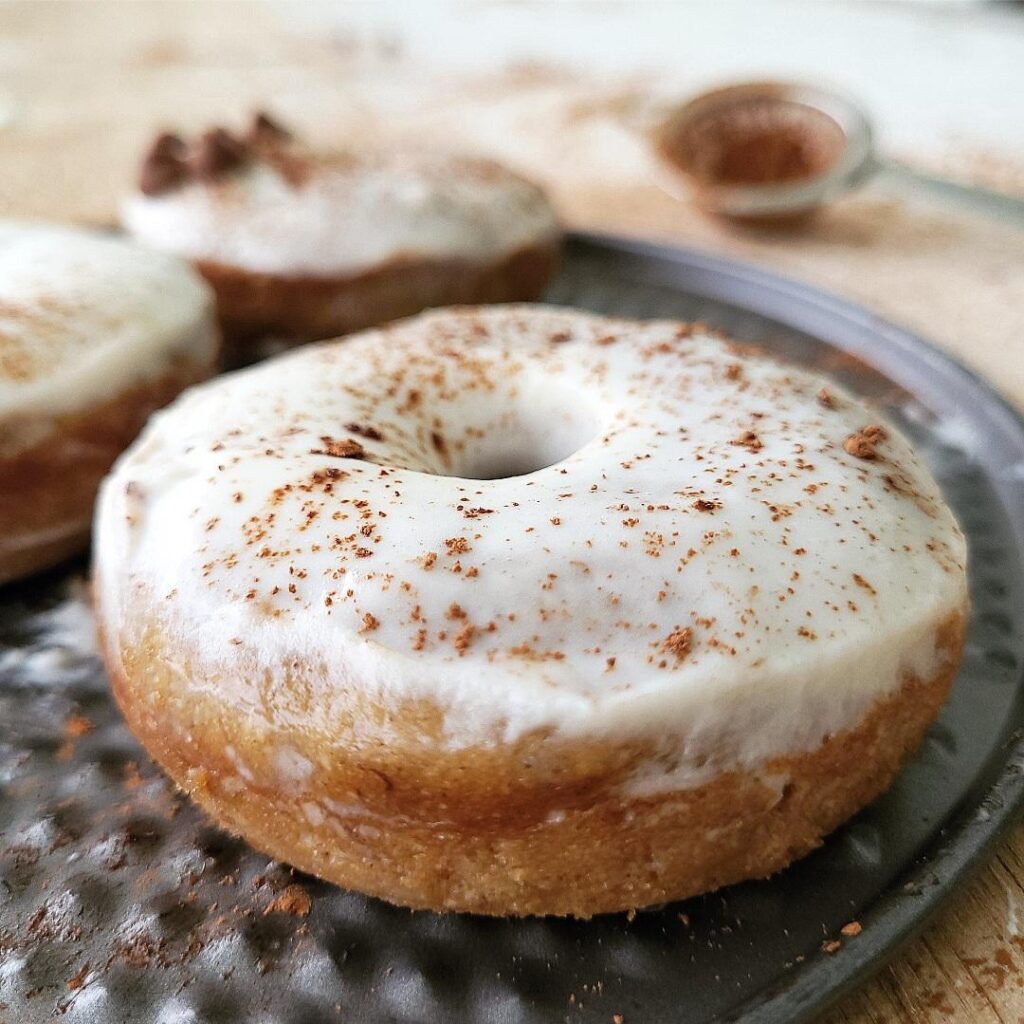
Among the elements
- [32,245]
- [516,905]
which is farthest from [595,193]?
[516,905]

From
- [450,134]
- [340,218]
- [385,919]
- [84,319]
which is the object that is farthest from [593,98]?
[385,919]

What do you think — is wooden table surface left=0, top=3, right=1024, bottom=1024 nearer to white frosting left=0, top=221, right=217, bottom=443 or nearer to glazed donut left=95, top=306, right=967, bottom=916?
glazed donut left=95, top=306, right=967, bottom=916

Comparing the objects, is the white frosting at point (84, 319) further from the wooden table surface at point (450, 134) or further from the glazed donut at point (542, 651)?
the wooden table surface at point (450, 134)

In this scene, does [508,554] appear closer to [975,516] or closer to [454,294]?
[975,516]

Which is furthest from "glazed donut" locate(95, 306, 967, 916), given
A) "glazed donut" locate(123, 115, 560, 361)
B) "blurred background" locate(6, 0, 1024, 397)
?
"blurred background" locate(6, 0, 1024, 397)

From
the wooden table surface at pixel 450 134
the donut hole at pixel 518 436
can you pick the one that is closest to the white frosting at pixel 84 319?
the donut hole at pixel 518 436

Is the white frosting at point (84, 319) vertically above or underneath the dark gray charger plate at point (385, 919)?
above

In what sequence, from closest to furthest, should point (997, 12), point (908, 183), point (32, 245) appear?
point (32, 245) < point (908, 183) < point (997, 12)
